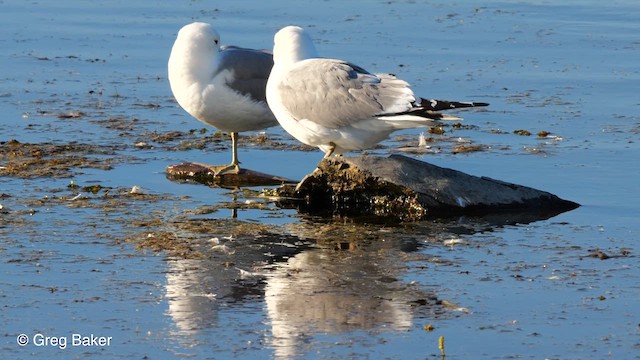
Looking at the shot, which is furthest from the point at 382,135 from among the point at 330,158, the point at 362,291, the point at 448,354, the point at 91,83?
the point at 91,83

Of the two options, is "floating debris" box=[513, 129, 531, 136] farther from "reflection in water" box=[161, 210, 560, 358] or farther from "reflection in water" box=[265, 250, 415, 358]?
"reflection in water" box=[265, 250, 415, 358]

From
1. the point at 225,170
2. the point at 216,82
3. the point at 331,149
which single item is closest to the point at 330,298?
the point at 331,149

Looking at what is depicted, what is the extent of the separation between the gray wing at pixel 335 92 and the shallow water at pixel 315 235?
67 cm

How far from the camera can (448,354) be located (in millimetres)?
5582

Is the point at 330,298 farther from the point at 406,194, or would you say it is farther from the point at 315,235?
the point at 406,194

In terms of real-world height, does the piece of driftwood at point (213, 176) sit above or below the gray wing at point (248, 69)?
below

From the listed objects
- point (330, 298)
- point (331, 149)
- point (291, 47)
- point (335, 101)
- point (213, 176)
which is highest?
point (291, 47)

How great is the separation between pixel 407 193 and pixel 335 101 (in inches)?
28.9

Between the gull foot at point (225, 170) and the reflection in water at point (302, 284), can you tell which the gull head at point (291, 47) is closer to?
the gull foot at point (225, 170)

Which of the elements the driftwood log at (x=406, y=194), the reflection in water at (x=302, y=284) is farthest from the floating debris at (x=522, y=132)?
the reflection in water at (x=302, y=284)

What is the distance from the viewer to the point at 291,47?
874 cm

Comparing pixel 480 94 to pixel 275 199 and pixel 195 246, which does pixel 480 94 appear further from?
pixel 195 246

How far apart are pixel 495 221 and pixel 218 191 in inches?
78.4

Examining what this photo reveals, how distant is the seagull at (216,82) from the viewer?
9.26 meters
